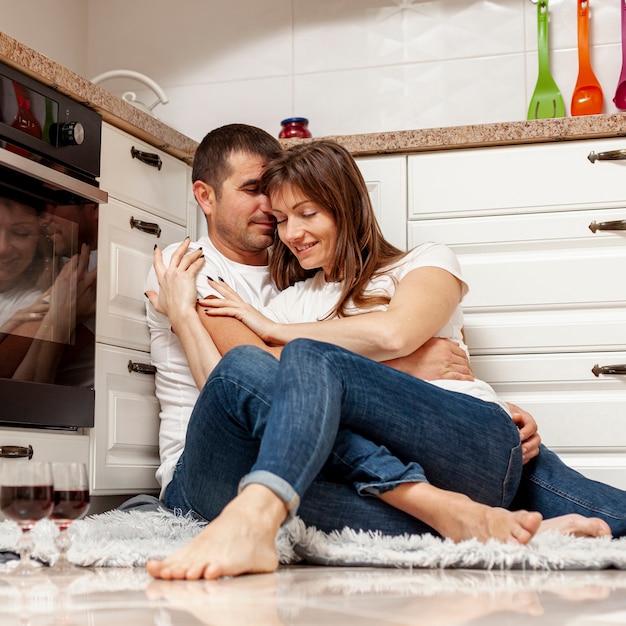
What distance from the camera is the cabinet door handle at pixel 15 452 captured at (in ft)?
6.01

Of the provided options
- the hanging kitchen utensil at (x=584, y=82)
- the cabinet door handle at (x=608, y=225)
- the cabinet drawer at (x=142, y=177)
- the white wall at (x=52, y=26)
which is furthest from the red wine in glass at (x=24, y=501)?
the hanging kitchen utensil at (x=584, y=82)

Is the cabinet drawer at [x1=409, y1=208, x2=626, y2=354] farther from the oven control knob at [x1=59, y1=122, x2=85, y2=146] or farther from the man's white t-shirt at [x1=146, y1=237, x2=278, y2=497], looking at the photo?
the oven control knob at [x1=59, y1=122, x2=85, y2=146]

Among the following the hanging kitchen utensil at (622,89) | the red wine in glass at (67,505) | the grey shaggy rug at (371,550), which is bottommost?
the grey shaggy rug at (371,550)

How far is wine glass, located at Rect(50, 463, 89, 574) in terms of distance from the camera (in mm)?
1340

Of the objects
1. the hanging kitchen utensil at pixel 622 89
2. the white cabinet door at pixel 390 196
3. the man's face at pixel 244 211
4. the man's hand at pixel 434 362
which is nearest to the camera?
the man's hand at pixel 434 362

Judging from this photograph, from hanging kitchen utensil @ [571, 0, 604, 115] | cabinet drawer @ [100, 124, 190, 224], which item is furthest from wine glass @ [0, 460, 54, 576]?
hanging kitchen utensil @ [571, 0, 604, 115]

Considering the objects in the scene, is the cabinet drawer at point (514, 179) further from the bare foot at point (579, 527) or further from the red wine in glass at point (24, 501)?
the red wine in glass at point (24, 501)

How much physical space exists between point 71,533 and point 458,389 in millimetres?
721

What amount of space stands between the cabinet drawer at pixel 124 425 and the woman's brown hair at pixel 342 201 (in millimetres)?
504

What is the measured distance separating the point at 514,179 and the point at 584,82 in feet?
1.87

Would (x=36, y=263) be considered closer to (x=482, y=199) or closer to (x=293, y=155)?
(x=293, y=155)

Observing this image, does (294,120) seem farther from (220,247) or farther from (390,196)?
(220,247)

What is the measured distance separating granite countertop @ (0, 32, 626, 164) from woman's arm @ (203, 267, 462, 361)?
0.60 m

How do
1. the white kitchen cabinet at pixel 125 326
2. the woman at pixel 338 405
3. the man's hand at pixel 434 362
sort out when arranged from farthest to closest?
1. the white kitchen cabinet at pixel 125 326
2. the man's hand at pixel 434 362
3. the woman at pixel 338 405
